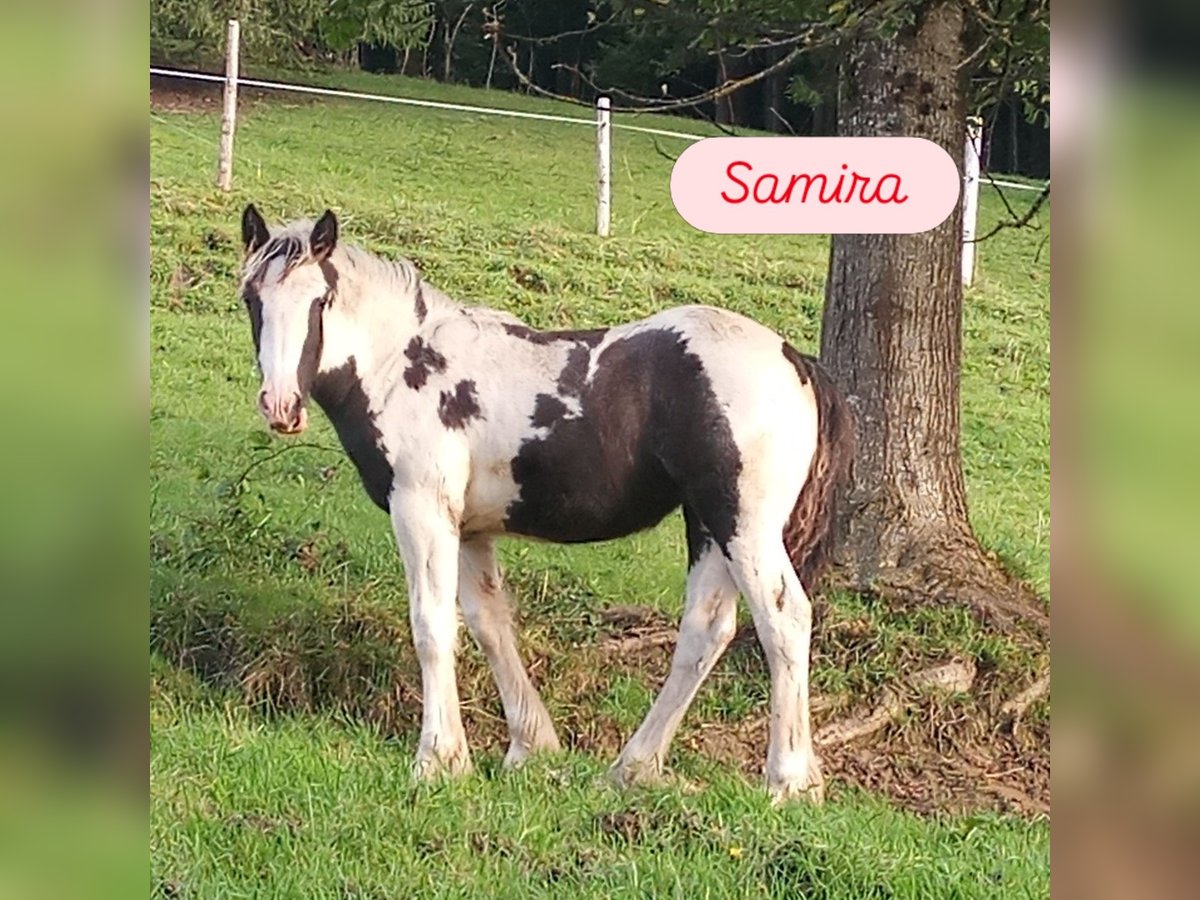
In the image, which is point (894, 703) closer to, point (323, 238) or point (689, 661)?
point (689, 661)

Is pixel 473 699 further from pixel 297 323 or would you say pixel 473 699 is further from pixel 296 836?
pixel 297 323

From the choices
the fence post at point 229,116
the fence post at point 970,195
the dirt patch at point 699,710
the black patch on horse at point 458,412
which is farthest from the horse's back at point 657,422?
the fence post at point 229,116

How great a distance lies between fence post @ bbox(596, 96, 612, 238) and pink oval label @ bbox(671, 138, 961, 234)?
0.57 feet

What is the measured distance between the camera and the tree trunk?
2818 millimetres

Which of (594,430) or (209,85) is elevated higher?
(209,85)

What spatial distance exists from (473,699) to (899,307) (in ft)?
3.32

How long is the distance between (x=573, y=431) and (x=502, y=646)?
41 cm

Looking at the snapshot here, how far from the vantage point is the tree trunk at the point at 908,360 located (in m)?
2.82

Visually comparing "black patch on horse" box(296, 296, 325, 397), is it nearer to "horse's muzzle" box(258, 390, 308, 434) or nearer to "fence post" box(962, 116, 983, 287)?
"horse's muzzle" box(258, 390, 308, 434)

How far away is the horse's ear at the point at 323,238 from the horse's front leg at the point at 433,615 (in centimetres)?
43

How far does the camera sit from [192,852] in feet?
9.21
